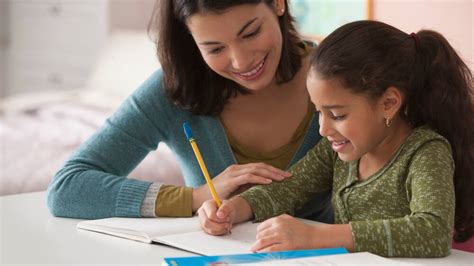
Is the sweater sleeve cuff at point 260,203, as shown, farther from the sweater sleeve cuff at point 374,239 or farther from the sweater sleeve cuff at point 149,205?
the sweater sleeve cuff at point 374,239

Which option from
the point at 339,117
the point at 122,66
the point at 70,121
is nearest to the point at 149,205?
the point at 339,117

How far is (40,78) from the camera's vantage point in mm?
5059

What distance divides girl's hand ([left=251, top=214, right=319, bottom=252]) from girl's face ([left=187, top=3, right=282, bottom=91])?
40 cm

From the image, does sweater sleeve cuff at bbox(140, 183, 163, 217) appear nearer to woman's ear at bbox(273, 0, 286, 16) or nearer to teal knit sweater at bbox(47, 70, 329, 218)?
teal knit sweater at bbox(47, 70, 329, 218)

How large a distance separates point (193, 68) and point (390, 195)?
546 mm

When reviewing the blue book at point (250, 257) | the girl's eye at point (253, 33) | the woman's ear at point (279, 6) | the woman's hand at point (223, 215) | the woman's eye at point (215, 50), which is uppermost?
the woman's ear at point (279, 6)

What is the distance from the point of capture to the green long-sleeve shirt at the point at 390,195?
110 centimetres

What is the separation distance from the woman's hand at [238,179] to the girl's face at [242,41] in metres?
0.18

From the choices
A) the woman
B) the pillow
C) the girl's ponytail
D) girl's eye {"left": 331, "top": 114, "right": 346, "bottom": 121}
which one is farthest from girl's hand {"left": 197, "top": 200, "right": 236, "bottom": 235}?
the pillow

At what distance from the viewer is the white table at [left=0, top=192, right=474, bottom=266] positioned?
1.13 metres

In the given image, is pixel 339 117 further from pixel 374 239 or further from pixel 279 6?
pixel 279 6

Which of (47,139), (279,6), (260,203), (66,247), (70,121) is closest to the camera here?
(66,247)

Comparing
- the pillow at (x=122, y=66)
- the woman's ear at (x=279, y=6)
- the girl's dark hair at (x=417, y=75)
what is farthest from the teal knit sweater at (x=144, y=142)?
the pillow at (x=122, y=66)

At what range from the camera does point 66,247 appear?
1.21 meters
